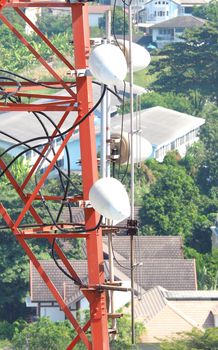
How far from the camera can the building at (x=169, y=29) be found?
8181 cm

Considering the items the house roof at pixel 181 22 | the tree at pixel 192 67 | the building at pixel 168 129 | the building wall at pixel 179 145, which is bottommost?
the building wall at pixel 179 145

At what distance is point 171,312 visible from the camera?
99.2 feet

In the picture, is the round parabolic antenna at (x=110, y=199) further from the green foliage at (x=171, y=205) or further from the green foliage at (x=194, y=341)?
the green foliage at (x=171, y=205)

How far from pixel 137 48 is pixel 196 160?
40.0 meters

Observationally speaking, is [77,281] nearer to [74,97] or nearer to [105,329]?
[105,329]

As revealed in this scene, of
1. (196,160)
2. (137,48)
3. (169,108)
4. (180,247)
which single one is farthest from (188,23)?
(137,48)

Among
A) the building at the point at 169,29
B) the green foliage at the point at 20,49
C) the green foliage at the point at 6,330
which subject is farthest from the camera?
the building at the point at 169,29

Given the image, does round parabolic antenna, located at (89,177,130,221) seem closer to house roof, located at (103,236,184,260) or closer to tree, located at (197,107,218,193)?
house roof, located at (103,236,184,260)

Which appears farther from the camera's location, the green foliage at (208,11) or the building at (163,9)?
the building at (163,9)

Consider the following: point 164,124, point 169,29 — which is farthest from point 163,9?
point 164,124

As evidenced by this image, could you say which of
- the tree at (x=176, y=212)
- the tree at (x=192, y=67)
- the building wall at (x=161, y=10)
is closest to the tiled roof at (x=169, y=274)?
the tree at (x=176, y=212)

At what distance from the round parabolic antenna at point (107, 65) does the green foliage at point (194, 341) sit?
18.2m

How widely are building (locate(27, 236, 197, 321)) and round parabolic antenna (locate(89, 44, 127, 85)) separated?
19590mm

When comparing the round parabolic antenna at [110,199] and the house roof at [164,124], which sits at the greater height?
the round parabolic antenna at [110,199]
